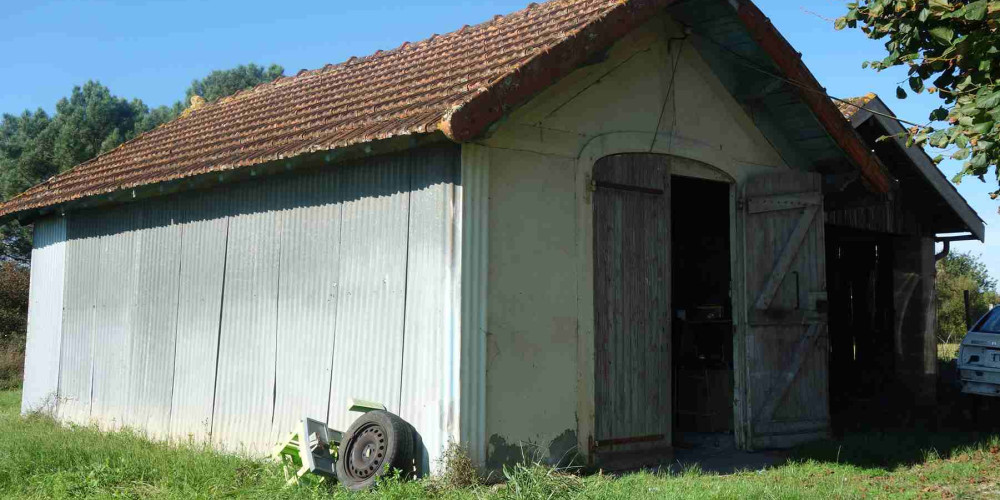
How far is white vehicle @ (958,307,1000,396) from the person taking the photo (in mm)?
11328

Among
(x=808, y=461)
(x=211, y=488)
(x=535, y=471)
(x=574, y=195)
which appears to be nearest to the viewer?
(x=535, y=471)

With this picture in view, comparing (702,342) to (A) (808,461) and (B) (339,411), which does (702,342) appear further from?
(B) (339,411)

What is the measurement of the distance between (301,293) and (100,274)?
450 cm

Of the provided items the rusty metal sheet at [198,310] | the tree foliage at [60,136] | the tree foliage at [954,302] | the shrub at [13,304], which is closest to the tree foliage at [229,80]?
the tree foliage at [60,136]

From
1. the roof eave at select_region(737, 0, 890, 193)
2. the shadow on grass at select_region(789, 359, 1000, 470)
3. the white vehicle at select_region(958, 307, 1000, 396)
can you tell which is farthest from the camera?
the white vehicle at select_region(958, 307, 1000, 396)

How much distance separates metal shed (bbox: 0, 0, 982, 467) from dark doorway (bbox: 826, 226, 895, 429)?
A: 3.87 meters

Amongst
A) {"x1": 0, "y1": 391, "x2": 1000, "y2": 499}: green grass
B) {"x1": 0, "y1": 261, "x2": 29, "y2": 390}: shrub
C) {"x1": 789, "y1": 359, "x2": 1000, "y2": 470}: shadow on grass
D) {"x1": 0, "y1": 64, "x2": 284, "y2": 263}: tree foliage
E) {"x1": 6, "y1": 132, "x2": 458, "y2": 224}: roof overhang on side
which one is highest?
{"x1": 0, "y1": 64, "x2": 284, "y2": 263}: tree foliage

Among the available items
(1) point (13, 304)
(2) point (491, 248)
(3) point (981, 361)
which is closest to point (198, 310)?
(2) point (491, 248)

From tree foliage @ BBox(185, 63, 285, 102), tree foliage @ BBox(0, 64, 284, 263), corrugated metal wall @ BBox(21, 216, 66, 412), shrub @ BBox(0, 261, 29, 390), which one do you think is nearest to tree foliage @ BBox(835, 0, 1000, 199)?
corrugated metal wall @ BBox(21, 216, 66, 412)

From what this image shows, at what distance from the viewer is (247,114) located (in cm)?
1229

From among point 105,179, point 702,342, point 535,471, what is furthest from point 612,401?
point 105,179

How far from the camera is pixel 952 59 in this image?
6.81 metres

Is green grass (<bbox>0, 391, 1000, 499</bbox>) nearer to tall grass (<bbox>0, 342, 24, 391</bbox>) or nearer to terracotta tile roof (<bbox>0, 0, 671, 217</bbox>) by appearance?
terracotta tile roof (<bbox>0, 0, 671, 217</bbox>)

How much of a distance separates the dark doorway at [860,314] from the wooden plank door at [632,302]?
6343 mm
